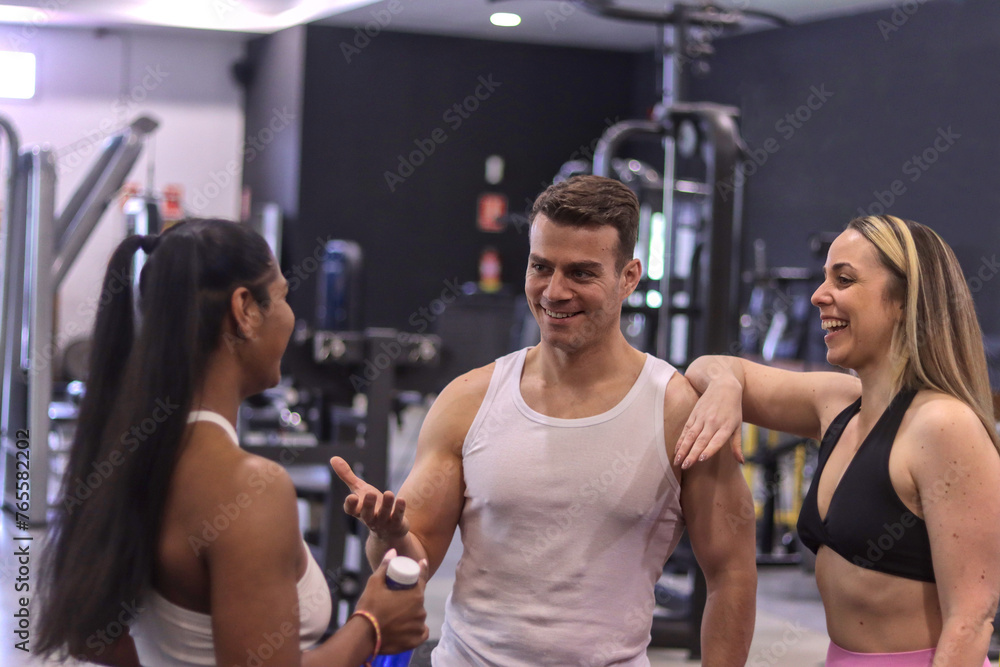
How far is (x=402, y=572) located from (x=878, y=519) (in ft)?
2.32

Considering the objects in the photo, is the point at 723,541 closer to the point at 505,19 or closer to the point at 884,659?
the point at 884,659

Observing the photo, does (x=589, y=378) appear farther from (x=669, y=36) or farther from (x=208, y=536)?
(x=669, y=36)

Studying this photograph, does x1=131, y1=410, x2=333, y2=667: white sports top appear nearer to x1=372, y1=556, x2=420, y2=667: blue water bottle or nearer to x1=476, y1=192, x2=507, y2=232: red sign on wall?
x1=372, y1=556, x2=420, y2=667: blue water bottle

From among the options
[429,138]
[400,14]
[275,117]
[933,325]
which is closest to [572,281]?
[933,325]

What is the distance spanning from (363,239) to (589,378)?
8.36 meters

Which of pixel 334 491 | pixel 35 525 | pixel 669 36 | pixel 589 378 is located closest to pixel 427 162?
pixel 669 36

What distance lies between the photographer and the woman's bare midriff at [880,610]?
4.71ft

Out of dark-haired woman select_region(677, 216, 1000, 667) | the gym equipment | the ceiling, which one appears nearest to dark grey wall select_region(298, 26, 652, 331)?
the ceiling

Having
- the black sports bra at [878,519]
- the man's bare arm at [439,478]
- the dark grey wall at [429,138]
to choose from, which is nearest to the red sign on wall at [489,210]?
the dark grey wall at [429,138]

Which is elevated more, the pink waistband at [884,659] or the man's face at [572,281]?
the man's face at [572,281]

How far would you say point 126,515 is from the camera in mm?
1153

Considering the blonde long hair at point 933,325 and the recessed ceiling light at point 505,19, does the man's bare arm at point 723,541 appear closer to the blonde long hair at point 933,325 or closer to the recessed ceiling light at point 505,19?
the blonde long hair at point 933,325

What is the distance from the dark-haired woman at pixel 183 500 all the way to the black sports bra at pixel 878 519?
722mm

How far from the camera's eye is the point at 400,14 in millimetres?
9359
